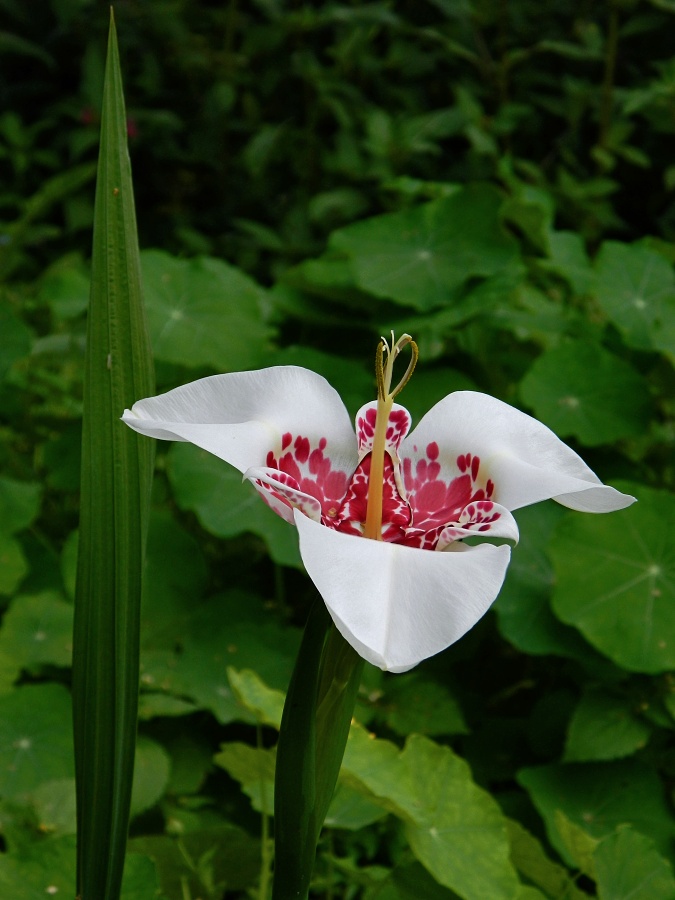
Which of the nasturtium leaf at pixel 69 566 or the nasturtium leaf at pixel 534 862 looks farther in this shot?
the nasturtium leaf at pixel 69 566

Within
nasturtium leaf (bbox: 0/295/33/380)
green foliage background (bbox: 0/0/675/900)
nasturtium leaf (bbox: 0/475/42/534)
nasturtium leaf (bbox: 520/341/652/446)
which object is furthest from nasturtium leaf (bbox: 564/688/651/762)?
nasturtium leaf (bbox: 0/295/33/380)


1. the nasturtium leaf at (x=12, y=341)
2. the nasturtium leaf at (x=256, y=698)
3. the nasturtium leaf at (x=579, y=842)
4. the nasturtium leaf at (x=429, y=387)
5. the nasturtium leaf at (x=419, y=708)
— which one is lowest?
the nasturtium leaf at (x=419, y=708)

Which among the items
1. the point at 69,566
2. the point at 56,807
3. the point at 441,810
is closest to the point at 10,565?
the point at 69,566

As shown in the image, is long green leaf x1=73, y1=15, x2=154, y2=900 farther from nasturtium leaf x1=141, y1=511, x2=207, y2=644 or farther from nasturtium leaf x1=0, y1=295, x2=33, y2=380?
nasturtium leaf x1=0, y1=295, x2=33, y2=380

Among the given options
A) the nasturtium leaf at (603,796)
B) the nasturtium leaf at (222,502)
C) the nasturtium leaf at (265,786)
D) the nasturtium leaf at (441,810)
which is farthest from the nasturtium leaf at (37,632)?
the nasturtium leaf at (603,796)

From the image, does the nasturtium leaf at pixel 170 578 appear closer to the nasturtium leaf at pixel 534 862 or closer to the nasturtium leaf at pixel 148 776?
the nasturtium leaf at pixel 148 776

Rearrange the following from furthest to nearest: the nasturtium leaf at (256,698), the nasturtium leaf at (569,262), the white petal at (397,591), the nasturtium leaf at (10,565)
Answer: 1. the nasturtium leaf at (569,262)
2. the nasturtium leaf at (10,565)
3. the nasturtium leaf at (256,698)
4. the white petal at (397,591)

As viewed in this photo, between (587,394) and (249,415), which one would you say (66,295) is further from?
(249,415)

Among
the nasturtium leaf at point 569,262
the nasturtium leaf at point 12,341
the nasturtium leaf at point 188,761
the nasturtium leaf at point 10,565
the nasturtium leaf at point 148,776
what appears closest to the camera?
the nasturtium leaf at point 148,776

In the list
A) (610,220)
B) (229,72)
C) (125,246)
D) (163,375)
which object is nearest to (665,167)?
(610,220)
